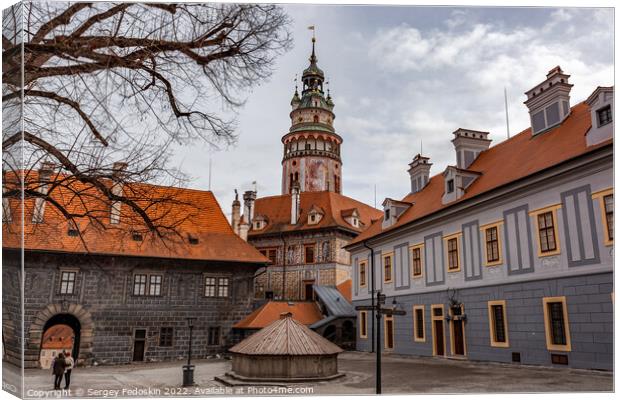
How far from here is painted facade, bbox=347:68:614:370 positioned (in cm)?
1127

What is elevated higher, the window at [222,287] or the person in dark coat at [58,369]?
the window at [222,287]

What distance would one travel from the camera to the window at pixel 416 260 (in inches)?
739

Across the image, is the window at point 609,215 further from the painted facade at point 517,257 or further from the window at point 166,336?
the window at point 166,336

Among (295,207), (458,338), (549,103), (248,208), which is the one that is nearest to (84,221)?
(458,338)

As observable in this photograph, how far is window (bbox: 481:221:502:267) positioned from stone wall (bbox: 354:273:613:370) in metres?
0.74

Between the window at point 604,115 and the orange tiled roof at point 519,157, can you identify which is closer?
the window at point 604,115

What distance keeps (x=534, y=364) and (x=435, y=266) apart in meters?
5.36

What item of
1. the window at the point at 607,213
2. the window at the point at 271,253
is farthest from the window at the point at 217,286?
the window at the point at 607,213

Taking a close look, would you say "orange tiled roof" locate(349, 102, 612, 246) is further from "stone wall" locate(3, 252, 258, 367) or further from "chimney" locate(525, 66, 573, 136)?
"stone wall" locate(3, 252, 258, 367)

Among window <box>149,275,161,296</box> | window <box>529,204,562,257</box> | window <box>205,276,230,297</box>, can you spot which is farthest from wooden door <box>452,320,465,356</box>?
window <box>149,275,161,296</box>

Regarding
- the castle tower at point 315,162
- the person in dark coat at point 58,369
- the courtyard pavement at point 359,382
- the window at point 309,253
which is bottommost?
the courtyard pavement at point 359,382

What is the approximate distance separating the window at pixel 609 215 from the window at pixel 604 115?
159cm

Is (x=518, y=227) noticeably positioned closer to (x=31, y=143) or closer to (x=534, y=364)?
(x=534, y=364)

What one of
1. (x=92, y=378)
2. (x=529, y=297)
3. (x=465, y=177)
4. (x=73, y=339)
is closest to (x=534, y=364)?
(x=529, y=297)
